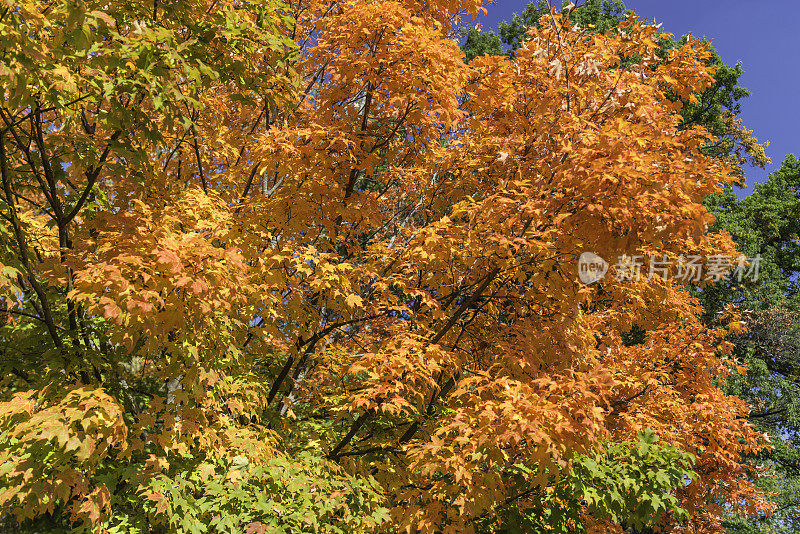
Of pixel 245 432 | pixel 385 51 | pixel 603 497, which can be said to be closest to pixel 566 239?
pixel 603 497

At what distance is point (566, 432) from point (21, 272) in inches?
188

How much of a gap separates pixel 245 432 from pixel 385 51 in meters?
4.56

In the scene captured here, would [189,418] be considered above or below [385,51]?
below

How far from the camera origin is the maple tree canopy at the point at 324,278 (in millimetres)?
4086

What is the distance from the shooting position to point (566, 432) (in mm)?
4215

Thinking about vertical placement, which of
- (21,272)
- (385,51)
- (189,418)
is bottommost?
(189,418)

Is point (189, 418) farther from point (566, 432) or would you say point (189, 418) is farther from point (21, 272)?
point (566, 432)

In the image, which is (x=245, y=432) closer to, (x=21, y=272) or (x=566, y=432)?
(x=21, y=272)

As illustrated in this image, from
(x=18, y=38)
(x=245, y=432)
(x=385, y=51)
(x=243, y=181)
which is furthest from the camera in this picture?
(x=243, y=181)

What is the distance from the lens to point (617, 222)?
14.2 feet

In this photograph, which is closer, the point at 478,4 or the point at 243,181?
the point at 478,4

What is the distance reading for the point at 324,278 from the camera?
5457mm

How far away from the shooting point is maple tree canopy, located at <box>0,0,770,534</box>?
409 cm

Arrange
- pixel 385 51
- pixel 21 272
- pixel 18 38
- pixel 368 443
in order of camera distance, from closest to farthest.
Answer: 1. pixel 18 38
2. pixel 21 272
3. pixel 385 51
4. pixel 368 443
